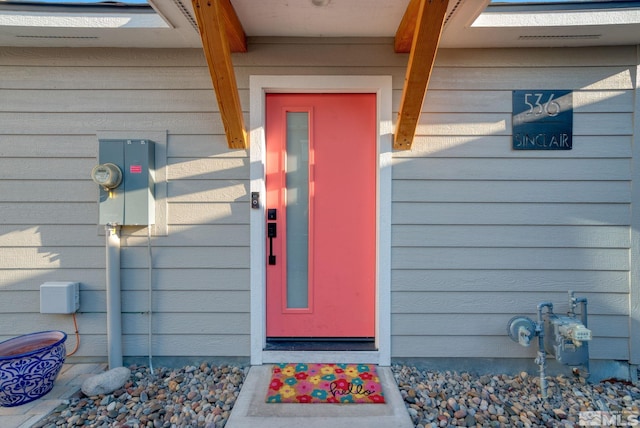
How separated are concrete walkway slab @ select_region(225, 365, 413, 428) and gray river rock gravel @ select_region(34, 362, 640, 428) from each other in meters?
0.10

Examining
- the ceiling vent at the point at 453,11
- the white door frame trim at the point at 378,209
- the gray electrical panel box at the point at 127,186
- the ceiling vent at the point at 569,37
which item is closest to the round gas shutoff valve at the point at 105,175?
the gray electrical panel box at the point at 127,186

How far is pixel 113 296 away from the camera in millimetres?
2352

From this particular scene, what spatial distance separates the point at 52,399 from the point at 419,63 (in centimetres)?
300

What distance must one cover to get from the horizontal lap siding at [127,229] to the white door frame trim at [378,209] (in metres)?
0.08

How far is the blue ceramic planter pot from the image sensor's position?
75.9 inches

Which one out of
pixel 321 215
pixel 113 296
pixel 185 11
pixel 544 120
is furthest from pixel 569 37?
pixel 113 296

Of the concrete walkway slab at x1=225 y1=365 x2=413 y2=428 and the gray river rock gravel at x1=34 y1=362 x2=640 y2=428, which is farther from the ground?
the concrete walkway slab at x1=225 y1=365 x2=413 y2=428

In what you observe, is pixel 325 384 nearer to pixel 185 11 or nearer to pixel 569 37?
pixel 185 11

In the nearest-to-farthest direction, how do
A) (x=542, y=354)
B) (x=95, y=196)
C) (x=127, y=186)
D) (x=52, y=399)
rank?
(x=52, y=399) < (x=542, y=354) < (x=127, y=186) < (x=95, y=196)

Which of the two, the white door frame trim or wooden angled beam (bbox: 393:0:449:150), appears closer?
wooden angled beam (bbox: 393:0:449:150)

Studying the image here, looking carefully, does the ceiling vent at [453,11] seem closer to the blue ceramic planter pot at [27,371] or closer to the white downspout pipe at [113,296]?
the white downspout pipe at [113,296]

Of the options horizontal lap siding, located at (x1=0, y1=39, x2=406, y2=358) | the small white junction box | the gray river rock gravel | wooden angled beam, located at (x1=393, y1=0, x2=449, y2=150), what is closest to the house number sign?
wooden angled beam, located at (x1=393, y1=0, x2=449, y2=150)

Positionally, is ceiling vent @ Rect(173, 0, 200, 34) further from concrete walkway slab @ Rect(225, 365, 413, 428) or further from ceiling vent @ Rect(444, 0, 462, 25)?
concrete walkway slab @ Rect(225, 365, 413, 428)

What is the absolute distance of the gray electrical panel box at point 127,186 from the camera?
7.61 ft
